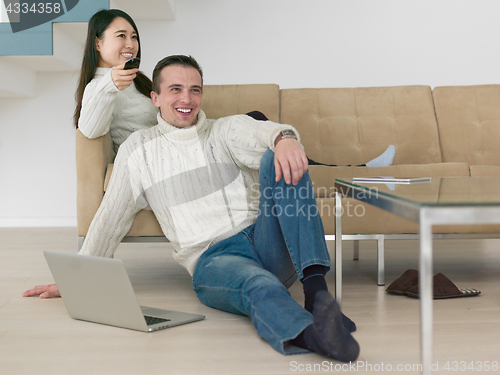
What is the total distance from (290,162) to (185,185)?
1.53ft

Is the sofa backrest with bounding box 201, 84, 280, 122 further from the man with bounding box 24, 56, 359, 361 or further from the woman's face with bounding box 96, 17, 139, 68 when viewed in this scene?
the man with bounding box 24, 56, 359, 361

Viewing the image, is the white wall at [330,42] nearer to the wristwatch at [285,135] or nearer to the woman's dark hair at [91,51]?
the woman's dark hair at [91,51]

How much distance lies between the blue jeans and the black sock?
0.04 metres

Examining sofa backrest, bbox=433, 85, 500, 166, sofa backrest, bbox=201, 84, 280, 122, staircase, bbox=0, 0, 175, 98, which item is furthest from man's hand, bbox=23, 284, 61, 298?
sofa backrest, bbox=433, 85, 500, 166

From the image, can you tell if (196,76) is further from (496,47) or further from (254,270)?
(496,47)

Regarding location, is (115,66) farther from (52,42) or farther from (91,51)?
(52,42)

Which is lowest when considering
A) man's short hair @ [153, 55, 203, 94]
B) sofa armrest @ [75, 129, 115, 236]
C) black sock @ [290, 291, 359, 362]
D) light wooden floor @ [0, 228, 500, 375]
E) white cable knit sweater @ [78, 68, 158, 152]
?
light wooden floor @ [0, 228, 500, 375]

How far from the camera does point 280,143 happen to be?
1.19 metres

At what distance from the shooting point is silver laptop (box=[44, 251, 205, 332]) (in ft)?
3.68

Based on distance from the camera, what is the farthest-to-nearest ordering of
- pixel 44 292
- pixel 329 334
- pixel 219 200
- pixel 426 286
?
pixel 44 292
pixel 219 200
pixel 329 334
pixel 426 286

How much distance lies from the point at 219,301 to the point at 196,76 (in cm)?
75

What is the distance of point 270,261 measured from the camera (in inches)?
50.8

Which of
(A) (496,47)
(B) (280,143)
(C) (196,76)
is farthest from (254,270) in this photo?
(A) (496,47)

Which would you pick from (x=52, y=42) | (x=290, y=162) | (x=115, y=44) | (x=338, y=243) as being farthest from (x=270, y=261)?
(x=52, y=42)
